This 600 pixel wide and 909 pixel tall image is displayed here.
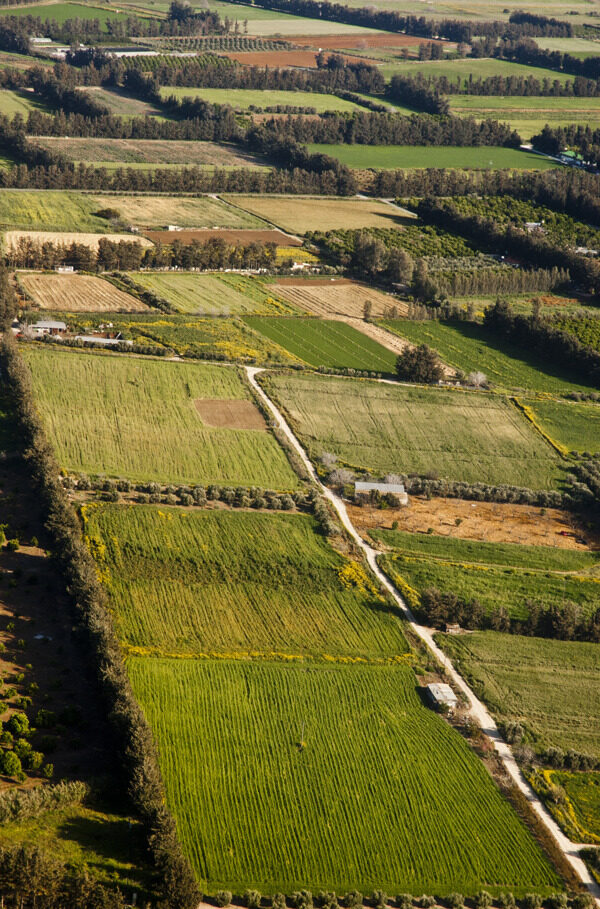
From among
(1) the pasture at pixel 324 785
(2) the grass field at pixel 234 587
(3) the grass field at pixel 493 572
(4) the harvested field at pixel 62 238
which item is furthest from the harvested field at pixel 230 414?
(4) the harvested field at pixel 62 238

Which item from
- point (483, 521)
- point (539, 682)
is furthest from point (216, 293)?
point (539, 682)

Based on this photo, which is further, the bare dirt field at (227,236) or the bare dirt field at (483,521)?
the bare dirt field at (227,236)

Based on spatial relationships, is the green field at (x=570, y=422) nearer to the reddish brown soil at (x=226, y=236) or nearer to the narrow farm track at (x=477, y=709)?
the narrow farm track at (x=477, y=709)

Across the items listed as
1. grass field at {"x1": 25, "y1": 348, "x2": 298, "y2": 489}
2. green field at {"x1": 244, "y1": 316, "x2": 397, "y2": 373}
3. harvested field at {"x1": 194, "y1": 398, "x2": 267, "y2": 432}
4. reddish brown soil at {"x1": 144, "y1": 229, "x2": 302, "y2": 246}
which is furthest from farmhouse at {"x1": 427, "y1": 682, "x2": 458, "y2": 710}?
reddish brown soil at {"x1": 144, "y1": 229, "x2": 302, "y2": 246}

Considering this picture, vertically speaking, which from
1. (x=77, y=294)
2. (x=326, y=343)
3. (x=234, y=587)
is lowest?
(x=234, y=587)

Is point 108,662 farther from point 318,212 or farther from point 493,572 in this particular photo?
point 318,212

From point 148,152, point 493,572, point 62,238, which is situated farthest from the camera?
point 148,152
